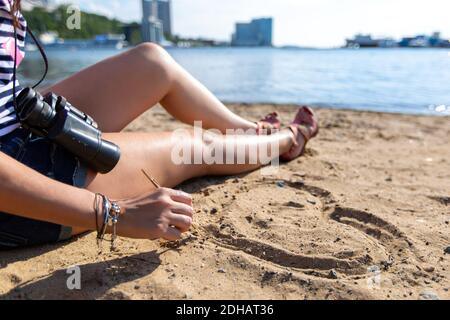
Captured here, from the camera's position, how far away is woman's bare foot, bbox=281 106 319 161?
2.53 m

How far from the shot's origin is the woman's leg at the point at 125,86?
70.2 inches

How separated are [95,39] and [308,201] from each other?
5463 cm

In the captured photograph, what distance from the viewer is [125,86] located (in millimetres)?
1848

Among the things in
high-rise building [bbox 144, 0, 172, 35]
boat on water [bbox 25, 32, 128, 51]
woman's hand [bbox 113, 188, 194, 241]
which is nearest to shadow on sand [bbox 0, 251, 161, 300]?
woman's hand [bbox 113, 188, 194, 241]

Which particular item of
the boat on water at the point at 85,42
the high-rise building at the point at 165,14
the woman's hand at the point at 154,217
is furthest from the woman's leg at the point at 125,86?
the boat on water at the point at 85,42

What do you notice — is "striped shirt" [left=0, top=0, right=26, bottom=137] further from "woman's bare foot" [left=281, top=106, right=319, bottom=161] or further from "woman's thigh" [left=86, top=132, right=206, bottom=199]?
"woman's bare foot" [left=281, top=106, right=319, bottom=161]

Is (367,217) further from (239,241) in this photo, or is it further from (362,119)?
(362,119)

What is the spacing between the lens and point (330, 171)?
94.0 inches

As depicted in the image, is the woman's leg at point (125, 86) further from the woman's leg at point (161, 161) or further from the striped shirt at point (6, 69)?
the striped shirt at point (6, 69)

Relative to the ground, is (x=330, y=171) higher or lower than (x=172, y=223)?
lower

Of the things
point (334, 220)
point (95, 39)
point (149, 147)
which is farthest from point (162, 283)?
point (95, 39)

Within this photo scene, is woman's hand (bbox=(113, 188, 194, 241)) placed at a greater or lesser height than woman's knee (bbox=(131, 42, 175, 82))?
lesser

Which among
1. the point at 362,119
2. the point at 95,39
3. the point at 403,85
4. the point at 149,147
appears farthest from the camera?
the point at 95,39

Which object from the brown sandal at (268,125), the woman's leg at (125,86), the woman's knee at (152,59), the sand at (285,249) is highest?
the woman's knee at (152,59)
